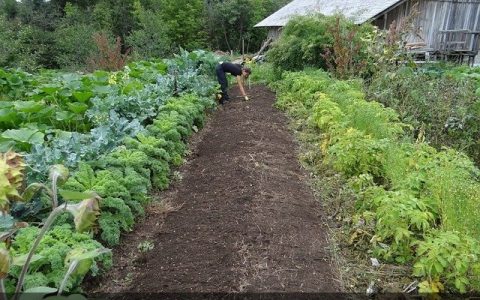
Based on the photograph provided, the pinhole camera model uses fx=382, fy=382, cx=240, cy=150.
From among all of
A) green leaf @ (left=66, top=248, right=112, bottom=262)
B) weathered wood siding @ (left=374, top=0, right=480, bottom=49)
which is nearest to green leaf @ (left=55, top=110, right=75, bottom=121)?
green leaf @ (left=66, top=248, right=112, bottom=262)

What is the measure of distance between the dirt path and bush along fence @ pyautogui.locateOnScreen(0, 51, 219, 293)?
0.29 metres

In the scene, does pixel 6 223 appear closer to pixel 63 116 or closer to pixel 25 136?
pixel 25 136

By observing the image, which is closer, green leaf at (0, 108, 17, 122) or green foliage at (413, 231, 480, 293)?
green foliage at (413, 231, 480, 293)

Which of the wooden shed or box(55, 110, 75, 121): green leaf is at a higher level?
the wooden shed

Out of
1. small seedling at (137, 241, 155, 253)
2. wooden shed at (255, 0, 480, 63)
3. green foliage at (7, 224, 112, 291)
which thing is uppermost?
wooden shed at (255, 0, 480, 63)

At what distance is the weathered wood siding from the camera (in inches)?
608

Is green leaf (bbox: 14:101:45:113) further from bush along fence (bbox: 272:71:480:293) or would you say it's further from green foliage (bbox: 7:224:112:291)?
bush along fence (bbox: 272:71:480:293)

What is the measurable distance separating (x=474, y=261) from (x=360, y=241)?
1.14 metres

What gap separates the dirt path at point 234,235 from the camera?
3174mm

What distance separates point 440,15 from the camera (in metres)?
15.6

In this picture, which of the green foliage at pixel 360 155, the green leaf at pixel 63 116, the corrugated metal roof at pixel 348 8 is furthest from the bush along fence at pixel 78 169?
the corrugated metal roof at pixel 348 8

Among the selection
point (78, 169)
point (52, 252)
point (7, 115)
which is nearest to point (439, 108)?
point (78, 169)

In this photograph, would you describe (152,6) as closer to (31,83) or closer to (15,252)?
(31,83)

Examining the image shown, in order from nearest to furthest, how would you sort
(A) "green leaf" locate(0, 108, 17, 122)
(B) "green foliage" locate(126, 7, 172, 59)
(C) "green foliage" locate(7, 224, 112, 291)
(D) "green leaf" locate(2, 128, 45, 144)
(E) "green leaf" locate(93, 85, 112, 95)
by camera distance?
(C) "green foliage" locate(7, 224, 112, 291)
(D) "green leaf" locate(2, 128, 45, 144)
(A) "green leaf" locate(0, 108, 17, 122)
(E) "green leaf" locate(93, 85, 112, 95)
(B) "green foliage" locate(126, 7, 172, 59)
